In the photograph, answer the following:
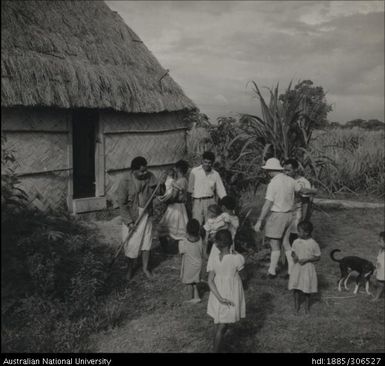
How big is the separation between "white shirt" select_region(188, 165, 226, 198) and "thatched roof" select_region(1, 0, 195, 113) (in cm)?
321

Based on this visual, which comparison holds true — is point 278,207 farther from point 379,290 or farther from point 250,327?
point 250,327

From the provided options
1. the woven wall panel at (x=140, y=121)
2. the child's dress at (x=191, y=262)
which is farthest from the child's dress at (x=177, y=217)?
the woven wall panel at (x=140, y=121)

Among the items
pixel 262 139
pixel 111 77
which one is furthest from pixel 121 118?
pixel 262 139

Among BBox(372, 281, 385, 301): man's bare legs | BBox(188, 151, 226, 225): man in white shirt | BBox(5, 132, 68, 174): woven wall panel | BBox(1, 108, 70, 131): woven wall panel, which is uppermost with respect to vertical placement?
BBox(1, 108, 70, 131): woven wall panel

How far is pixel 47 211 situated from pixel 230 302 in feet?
17.5

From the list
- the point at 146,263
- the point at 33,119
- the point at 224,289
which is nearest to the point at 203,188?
the point at 146,263

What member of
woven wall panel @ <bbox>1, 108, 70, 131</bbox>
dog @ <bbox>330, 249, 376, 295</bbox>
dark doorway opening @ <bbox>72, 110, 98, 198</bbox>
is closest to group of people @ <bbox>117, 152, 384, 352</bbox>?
dog @ <bbox>330, 249, 376, 295</bbox>

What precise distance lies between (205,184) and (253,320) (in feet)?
7.06

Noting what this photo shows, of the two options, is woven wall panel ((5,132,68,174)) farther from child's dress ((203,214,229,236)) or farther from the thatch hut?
child's dress ((203,214,229,236))

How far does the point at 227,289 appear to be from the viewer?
162 inches

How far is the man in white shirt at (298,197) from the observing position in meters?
6.06

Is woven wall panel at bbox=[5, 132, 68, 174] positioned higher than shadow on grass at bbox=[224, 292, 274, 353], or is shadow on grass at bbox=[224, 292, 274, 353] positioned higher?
woven wall panel at bbox=[5, 132, 68, 174]

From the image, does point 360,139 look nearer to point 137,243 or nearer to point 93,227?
point 93,227

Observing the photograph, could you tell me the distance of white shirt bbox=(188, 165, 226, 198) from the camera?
6.43m
